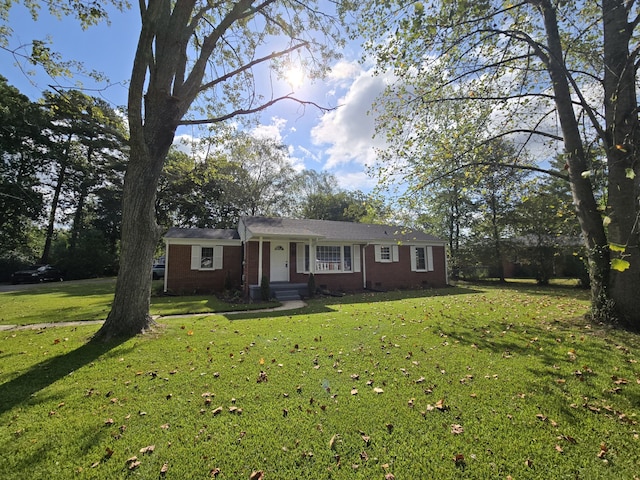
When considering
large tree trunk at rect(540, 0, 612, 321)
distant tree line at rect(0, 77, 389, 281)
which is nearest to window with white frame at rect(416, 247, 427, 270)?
distant tree line at rect(0, 77, 389, 281)

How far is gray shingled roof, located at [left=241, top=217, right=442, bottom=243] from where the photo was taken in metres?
14.1

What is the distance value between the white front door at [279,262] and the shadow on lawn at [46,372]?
29.3ft

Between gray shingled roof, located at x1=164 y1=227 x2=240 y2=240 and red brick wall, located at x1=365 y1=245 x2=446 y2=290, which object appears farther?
red brick wall, located at x1=365 y1=245 x2=446 y2=290

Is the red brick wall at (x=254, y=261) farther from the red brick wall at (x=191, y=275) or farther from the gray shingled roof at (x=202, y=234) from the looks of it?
the gray shingled roof at (x=202, y=234)

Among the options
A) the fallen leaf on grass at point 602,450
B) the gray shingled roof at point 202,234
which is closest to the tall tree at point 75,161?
the gray shingled roof at point 202,234

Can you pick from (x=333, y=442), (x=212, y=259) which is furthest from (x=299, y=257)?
(x=333, y=442)

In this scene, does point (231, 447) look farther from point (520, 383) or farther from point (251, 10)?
point (251, 10)

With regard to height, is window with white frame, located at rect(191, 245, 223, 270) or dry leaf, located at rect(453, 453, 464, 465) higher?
window with white frame, located at rect(191, 245, 223, 270)

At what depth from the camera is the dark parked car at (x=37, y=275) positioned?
2194 cm

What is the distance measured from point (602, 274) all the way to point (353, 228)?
42.9 feet

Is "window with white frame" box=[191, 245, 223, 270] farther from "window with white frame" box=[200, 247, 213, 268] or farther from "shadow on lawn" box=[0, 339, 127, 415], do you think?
"shadow on lawn" box=[0, 339, 127, 415]

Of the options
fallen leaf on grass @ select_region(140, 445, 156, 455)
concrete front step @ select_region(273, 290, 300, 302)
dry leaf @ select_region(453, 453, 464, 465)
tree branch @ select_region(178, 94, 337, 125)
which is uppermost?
tree branch @ select_region(178, 94, 337, 125)

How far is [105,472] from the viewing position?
7.88ft

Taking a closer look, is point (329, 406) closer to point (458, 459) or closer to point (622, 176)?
point (458, 459)
